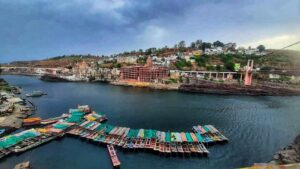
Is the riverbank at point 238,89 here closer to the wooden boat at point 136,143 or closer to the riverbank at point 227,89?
the riverbank at point 227,89

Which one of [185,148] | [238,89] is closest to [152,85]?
[238,89]

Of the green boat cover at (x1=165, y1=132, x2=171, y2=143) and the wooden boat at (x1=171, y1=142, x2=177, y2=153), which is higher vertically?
the green boat cover at (x1=165, y1=132, x2=171, y2=143)

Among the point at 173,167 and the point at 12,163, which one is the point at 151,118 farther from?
the point at 12,163

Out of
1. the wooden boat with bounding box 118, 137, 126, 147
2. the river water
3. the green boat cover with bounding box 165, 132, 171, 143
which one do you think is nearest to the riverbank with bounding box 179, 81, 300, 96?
the river water

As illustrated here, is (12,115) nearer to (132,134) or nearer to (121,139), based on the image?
(121,139)

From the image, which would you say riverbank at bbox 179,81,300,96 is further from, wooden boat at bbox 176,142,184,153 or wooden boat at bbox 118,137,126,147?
wooden boat at bbox 118,137,126,147

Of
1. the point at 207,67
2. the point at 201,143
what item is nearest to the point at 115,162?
the point at 201,143
